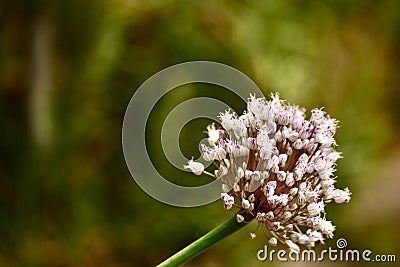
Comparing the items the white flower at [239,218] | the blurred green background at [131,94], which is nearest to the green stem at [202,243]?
the white flower at [239,218]

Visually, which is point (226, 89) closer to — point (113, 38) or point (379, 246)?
point (113, 38)

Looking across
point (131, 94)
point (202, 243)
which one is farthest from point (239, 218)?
point (131, 94)

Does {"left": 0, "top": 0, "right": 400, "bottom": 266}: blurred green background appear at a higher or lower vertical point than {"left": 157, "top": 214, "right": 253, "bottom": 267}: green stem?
higher

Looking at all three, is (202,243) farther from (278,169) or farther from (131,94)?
(131,94)

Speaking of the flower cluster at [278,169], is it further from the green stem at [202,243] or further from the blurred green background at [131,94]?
the blurred green background at [131,94]

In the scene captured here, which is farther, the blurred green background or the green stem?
the blurred green background

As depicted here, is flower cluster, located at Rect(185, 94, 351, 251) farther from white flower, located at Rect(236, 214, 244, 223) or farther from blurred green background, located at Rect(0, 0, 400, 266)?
blurred green background, located at Rect(0, 0, 400, 266)

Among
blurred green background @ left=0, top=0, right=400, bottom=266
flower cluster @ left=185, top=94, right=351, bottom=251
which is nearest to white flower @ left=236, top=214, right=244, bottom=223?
flower cluster @ left=185, top=94, right=351, bottom=251

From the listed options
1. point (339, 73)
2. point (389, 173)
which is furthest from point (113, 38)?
point (389, 173)
